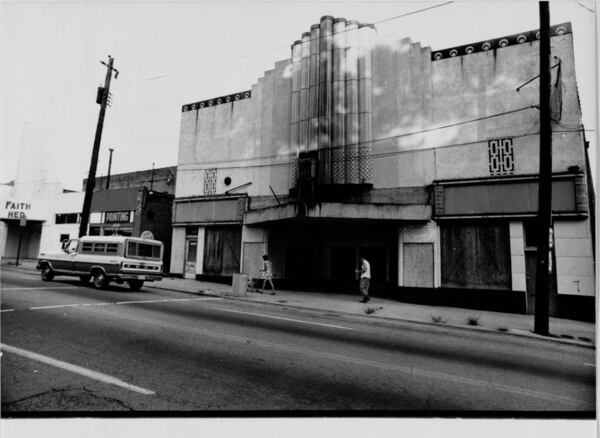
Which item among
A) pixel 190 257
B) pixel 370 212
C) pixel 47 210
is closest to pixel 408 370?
pixel 370 212

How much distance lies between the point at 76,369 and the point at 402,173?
1340 centimetres

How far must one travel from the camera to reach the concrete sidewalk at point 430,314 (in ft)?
31.6

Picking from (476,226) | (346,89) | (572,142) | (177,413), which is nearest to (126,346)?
(177,413)

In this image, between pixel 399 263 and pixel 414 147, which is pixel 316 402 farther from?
pixel 414 147

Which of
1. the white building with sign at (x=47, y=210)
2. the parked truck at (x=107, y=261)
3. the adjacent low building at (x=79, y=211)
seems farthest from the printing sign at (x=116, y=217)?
the parked truck at (x=107, y=261)

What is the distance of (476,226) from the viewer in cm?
1397

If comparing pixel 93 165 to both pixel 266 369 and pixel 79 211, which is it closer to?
pixel 79 211

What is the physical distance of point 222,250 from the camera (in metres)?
19.3

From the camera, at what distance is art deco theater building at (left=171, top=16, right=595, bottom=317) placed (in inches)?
509

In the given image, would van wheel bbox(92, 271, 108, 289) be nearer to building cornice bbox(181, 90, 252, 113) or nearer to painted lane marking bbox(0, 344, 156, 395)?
painted lane marking bbox(0, 344, 156, 395)

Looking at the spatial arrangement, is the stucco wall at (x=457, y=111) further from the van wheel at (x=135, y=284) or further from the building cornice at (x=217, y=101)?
the van wheel at (x=135, y=284)

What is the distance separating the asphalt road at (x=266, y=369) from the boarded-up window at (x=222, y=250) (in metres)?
10.1

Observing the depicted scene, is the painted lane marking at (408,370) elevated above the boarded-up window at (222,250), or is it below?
below

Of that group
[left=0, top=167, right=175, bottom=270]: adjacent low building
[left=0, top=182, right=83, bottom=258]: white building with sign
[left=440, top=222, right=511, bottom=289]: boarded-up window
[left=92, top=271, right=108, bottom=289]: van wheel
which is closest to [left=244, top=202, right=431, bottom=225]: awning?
[left=440, top=222, right=511, bottom=289]: boarded-up window
